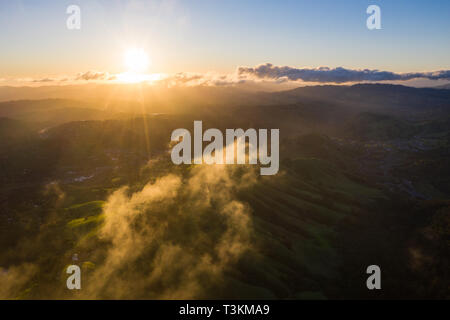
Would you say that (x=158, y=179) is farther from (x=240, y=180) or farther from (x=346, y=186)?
(x=346, y=186)

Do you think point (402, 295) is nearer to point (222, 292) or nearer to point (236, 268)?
point (236, 268)

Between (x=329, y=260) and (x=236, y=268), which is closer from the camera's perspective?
(x=236, y=268)

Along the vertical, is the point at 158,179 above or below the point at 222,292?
above

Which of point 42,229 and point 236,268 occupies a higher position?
point 42,229

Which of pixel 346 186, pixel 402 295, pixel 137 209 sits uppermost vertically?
pixel 137 209
